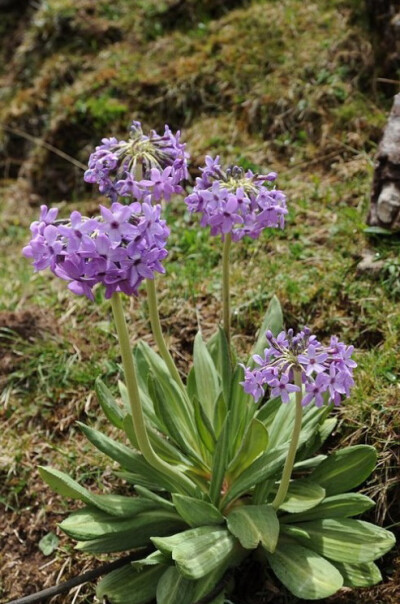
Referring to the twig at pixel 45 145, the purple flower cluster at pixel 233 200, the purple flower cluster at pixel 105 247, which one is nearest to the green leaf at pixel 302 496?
the purple flower cluster at pixel 233 200

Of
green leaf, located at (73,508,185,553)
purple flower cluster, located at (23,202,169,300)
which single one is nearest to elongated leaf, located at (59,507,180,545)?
green leaf, located at (73,508,185,553)

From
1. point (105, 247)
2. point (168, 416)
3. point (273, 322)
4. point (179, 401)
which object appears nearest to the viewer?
point (105, 247)

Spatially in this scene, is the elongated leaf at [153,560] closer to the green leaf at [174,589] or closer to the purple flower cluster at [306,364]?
the green leaf at [174,589]

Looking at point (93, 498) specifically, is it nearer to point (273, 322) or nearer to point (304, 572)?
point (304, 572)

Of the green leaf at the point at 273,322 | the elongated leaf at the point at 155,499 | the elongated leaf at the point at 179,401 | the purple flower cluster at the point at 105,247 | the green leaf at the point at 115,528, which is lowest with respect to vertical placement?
the green leaf at the point at 115,528

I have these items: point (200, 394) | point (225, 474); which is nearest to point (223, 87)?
point (200, 394)

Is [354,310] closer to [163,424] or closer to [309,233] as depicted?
[309,233]

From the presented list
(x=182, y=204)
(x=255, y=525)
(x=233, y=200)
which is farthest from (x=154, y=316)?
(x=182, y=204)
